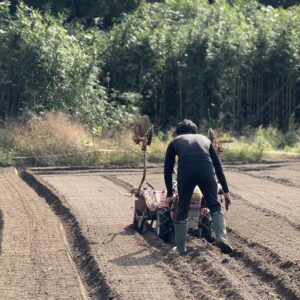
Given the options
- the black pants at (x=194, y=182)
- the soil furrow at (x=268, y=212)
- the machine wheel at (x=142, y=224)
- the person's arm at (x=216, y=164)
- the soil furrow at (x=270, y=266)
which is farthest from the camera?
the soil furrow at (x=268, y=212)

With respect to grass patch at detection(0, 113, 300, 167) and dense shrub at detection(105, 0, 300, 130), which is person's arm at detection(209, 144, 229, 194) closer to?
grass patch at detection(0, 113, 300, 167)

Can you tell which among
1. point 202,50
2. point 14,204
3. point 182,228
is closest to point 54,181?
point 14,204

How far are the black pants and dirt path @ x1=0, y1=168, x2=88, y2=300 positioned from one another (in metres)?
1.55

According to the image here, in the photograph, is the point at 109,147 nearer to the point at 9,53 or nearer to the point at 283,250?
the point at 9,53

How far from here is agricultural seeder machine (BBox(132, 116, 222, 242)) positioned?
11727 millimetres

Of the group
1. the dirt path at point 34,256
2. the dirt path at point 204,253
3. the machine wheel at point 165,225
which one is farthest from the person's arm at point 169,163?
the dirt path at point 34,256

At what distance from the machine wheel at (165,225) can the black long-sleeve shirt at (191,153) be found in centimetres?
55

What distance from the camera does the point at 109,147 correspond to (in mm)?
25688

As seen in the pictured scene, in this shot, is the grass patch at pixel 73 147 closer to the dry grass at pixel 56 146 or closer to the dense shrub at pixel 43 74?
the dry grass at pixel 56 146

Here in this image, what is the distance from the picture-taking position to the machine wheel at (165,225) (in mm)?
11961

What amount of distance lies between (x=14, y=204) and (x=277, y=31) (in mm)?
19610

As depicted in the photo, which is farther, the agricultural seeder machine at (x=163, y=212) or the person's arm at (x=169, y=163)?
the agricultural seeder machine at (x=163, y=212)

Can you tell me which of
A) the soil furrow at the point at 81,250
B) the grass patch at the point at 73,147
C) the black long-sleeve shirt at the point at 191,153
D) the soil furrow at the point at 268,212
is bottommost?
the soil furrow at the point at 81,250

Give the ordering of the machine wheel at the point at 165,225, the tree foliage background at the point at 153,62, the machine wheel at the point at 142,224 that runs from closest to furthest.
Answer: the machine wheel at the point at 165,225, the machine wheel at the point at 142,224, the tree foliage background at the point at 153,62
